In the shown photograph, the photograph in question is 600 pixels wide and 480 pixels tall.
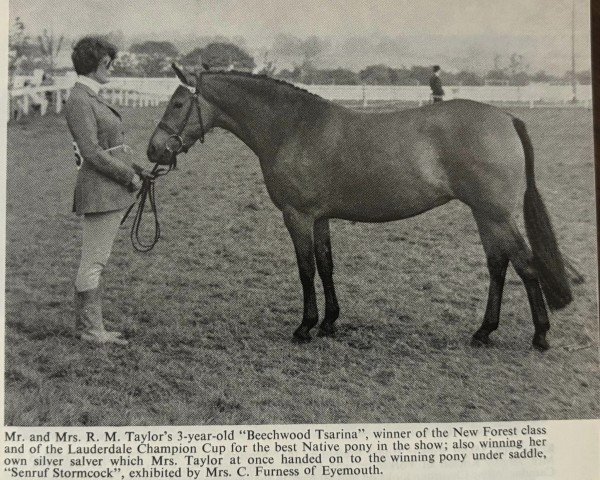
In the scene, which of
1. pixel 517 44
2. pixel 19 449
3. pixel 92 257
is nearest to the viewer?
pixel 19 449

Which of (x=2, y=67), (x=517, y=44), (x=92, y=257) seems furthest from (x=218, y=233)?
(x=517, y=44)

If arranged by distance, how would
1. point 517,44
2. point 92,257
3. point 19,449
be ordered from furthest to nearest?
point 517,44 < point 92,257 < point 19,449

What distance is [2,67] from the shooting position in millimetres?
3111

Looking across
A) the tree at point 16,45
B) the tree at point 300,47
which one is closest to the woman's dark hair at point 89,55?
the tree at point 16,45

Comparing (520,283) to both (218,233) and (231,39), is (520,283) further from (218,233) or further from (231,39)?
(231,39)

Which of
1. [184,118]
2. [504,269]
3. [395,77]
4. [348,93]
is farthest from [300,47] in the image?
[504,269]

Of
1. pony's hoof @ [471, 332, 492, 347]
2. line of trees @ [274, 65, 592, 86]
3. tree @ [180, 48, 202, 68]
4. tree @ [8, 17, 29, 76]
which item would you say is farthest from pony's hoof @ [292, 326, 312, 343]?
tree @ [8, 17, 29, 76]

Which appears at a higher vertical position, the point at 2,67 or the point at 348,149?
the point at 2,67

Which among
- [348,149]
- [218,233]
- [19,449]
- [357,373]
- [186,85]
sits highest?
[186,85]

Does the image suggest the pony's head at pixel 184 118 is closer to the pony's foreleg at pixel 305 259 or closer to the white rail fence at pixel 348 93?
Result: the white rail fence at pixel 348 93

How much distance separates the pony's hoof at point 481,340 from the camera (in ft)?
10.2

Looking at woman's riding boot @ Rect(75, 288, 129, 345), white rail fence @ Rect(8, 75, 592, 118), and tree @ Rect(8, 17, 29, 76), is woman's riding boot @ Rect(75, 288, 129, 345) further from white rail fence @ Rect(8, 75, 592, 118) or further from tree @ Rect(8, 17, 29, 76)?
tree @ Rect(8, 17, 29, 76)

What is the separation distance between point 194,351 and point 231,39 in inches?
55.8

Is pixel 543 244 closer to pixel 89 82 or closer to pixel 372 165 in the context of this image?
pixel 372 165
